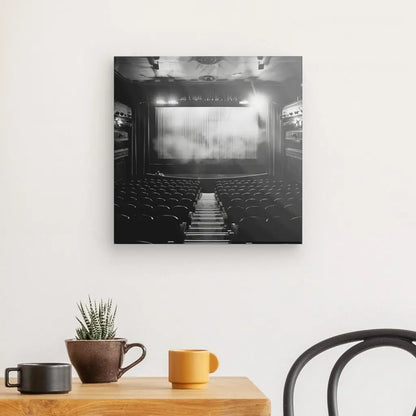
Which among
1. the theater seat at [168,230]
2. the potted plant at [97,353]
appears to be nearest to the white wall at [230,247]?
the theater seat at [168,230]

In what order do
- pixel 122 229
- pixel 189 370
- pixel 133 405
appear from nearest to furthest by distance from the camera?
pixel 133 405 < pixel 189 370 < pixel 122 229

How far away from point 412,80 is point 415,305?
0.69 meters

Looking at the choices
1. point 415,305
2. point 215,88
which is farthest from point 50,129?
point 415,305

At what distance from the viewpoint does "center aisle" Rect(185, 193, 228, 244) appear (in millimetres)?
2594

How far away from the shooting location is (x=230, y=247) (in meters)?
2.62

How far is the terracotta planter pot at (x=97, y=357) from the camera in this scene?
1.77m

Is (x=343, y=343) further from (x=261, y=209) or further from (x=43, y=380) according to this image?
(x=261, y=209)

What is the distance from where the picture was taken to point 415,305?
261 cm

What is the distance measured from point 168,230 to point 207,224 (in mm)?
120

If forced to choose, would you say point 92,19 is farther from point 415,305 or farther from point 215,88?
point 415,305

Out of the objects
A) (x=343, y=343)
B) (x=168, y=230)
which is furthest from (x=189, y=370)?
(x=168, y=230)

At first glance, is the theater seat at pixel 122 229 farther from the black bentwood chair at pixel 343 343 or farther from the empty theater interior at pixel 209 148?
the black bentwood chair at pixel 343 343

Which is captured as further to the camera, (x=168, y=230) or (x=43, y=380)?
(x=168, y=230)

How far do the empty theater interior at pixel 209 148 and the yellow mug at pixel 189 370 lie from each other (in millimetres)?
872
